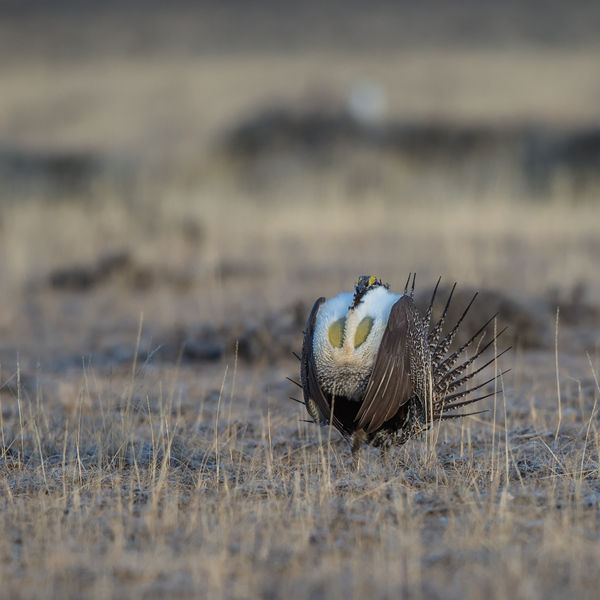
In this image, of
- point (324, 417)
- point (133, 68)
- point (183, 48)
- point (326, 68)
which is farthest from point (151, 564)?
point (183, 48)

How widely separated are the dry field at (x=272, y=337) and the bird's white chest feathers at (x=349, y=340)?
34 centimetres

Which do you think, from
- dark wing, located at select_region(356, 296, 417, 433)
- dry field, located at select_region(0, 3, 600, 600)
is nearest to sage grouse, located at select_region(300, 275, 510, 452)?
dark wing, located at select_region(356, 296, 417, 433)

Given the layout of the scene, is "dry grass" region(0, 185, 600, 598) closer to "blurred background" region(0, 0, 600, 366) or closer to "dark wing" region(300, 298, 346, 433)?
"dark wing" region(300, 298, 346, 433)

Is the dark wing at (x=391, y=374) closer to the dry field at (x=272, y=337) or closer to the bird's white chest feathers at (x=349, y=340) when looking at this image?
the bird's white chest feathers at (x=349, y=340)

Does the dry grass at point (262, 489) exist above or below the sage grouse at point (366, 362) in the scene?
below

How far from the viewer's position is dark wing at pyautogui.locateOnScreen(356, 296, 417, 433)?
345 cm

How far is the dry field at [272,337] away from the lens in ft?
9.25

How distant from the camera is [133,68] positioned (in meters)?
28.0

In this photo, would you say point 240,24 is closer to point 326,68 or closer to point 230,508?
point 326,68

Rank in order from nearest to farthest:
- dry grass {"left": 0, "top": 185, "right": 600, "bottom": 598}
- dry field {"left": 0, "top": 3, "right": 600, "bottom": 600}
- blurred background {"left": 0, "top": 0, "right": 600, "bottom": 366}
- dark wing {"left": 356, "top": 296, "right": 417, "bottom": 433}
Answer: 1. dry grass {"left": 0, "top": 185, "right": 600, "bottom": 598}
2. dry field {"left": 0, "top": 3, "right": 600, "bottom": 600}
3. dark wing {"left": 356, "top": 296, "right": 417, "bottom": 433}
4. blurred background {"left": 0, "top": 0, "right": 600, "bottom": 366}

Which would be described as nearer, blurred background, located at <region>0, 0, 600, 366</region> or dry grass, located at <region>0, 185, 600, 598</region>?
dry grass, located at <region>0, 185, 600, 598</region>

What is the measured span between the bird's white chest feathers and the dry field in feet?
1.10

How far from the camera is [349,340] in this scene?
11.3 ft

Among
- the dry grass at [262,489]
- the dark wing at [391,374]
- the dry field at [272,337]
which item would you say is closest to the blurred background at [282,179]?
the dry field at [272,337]
